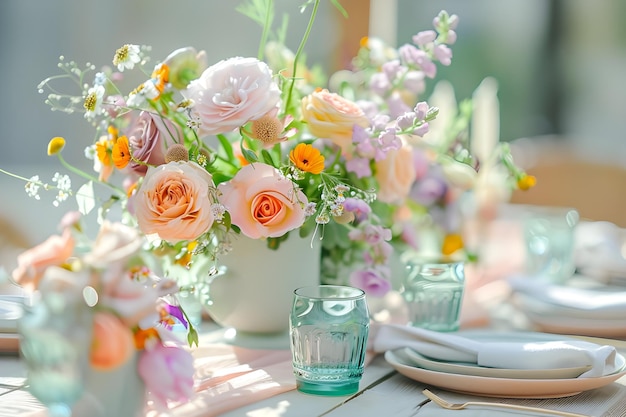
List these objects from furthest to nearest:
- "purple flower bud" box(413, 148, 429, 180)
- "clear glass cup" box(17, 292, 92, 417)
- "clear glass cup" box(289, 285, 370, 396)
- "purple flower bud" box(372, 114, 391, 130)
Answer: "purple flower bud" box(413, 148, 429, 180)
"purple flower bud" box(372, 114, 391, 130)
"clear glass cup" box(289, 285, 370, 396)
"clear glass cup" box(17, 292, 92, 417)

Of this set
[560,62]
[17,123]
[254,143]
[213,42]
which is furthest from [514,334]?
[560,62]

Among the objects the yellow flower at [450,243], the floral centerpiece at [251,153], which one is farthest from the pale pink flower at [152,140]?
the yellow flower at [450,243]

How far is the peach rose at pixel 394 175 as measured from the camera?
1170mm

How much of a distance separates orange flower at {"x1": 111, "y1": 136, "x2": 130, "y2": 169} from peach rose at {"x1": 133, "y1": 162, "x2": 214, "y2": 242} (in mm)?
51

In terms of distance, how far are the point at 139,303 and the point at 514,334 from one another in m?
0.61

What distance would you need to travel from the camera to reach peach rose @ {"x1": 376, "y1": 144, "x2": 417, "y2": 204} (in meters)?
1.17

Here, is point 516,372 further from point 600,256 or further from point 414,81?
point 600,256

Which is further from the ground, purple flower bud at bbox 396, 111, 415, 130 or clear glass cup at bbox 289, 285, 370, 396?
purple flower bud at bbox 396, 111, 415, 130

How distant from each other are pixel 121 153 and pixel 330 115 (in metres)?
0.27

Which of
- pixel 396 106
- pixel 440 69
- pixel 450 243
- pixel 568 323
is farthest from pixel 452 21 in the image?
pixel 440 69

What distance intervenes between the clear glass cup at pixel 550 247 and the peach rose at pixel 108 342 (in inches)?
41.3

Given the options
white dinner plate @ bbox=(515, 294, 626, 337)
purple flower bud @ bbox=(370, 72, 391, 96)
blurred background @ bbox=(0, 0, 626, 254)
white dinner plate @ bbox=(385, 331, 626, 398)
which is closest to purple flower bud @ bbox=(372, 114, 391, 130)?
purple flower bud @ bbox=(370, 72, 391, 96)

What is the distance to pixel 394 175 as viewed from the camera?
1173mm

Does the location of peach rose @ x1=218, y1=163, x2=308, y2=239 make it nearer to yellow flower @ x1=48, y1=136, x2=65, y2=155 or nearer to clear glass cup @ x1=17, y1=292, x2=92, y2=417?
yellow flower @ x1=48, y1=136, x2=65, y2=155
